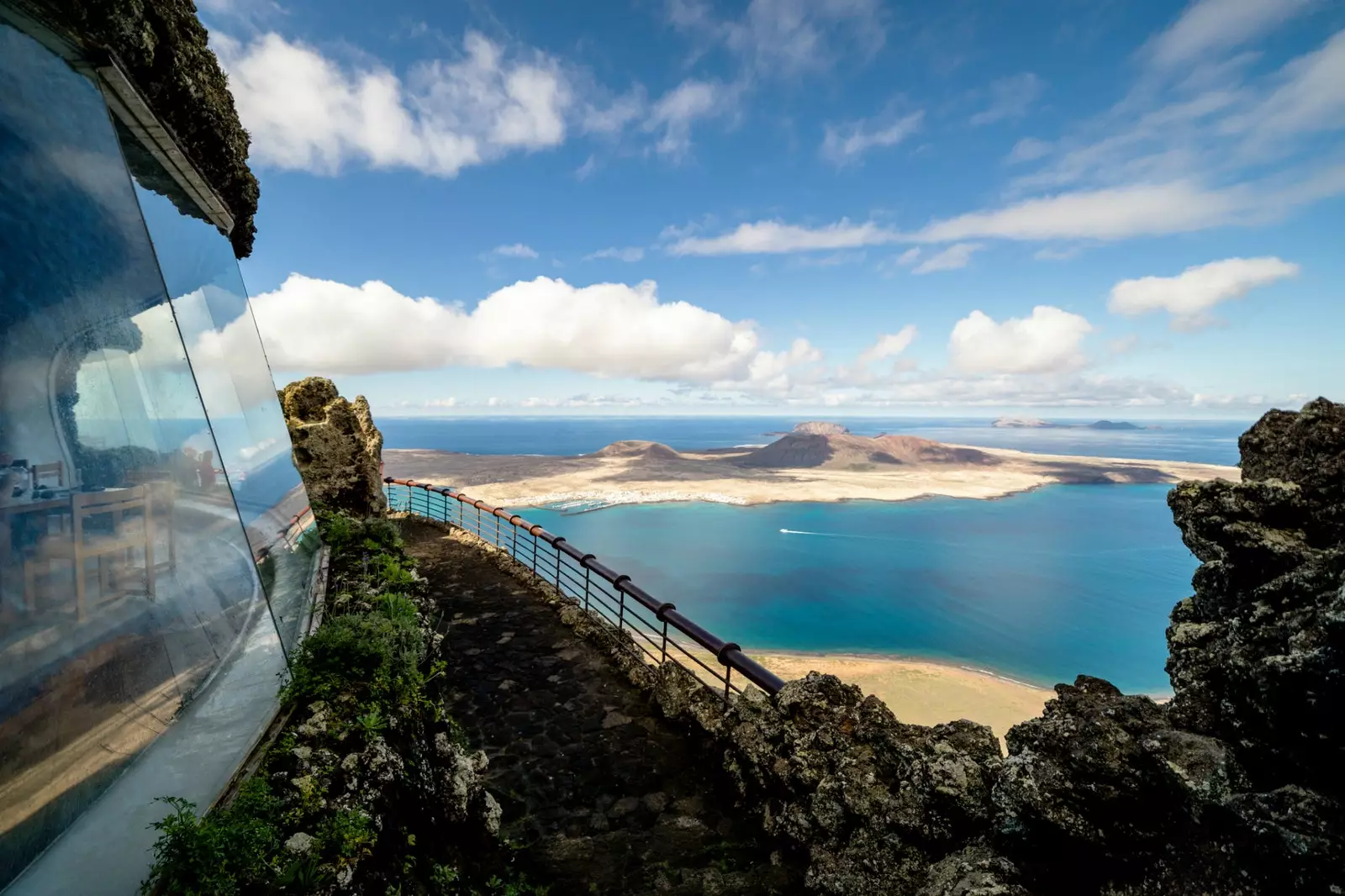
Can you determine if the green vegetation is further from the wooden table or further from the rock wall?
the rock wall

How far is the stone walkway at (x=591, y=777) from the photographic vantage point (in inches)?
153

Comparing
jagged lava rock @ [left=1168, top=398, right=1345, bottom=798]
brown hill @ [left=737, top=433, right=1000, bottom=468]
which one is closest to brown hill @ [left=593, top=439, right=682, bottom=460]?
brown hill @ [left=737, top=433, right=1000, bottom=468]

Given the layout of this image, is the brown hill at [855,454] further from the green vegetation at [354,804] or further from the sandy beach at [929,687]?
the green vegetation at [354,804]

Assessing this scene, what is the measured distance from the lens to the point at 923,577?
78.9 m

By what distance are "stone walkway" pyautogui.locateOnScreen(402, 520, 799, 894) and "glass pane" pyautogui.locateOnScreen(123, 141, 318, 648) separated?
225 centimetres

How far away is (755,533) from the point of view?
9694cm

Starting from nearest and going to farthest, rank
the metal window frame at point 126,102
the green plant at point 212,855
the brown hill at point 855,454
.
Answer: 1. the green plant at point 212,855
2. the metal window frame at point 126,102
3. the brown hill at point 855,454

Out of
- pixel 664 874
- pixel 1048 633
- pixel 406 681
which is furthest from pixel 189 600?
pixel 1048 633

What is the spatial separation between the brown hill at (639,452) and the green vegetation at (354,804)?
534 ft

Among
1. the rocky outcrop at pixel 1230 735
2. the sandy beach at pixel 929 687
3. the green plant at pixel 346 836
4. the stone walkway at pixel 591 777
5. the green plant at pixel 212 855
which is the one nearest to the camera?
the rocky outcrop at pixel 1230 735

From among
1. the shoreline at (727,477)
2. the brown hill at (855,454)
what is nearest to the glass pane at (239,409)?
the shoreline at (727,477)

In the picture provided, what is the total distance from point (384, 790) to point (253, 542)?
2770 mm

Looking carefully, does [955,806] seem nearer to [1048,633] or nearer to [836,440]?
[1048,633]

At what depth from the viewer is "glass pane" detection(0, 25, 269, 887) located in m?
2.38
